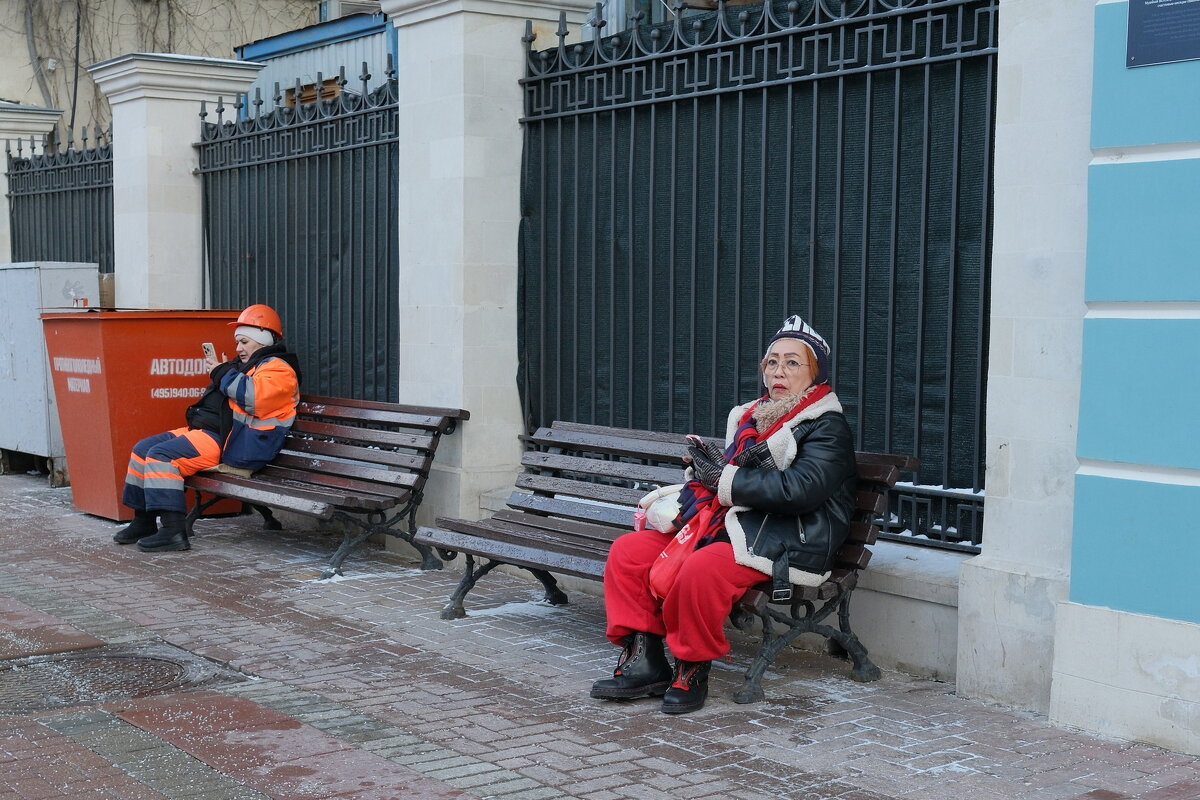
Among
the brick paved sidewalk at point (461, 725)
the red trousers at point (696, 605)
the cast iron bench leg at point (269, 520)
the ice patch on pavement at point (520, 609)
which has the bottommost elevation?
the brick paved sidewalk at point (461, 725)

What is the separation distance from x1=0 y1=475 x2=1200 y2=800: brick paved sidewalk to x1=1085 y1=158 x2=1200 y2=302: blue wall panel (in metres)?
1.49

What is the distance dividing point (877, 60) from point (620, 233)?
1880 mm

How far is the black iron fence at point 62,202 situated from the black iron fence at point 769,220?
5994mm

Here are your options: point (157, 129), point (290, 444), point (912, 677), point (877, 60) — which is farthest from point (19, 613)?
point (157, 129)

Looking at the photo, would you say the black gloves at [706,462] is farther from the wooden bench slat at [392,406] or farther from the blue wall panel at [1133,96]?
the wooden bench slat at [392,406]

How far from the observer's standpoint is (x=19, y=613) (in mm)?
6812

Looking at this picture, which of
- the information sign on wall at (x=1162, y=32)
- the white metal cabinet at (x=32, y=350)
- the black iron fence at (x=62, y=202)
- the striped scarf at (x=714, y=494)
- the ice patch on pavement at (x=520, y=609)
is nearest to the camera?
the information sign on wall at (x=1162, y=32)

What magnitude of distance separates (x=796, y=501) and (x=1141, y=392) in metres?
1.21

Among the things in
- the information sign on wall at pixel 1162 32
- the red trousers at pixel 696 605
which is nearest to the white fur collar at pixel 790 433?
the red trousers at pixel 696 605

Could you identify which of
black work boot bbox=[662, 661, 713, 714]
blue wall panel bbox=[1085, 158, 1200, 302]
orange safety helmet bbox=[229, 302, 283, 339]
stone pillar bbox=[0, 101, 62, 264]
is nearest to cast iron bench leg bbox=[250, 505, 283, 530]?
orange safety helmet bbox=[229, 302, 283, 339]

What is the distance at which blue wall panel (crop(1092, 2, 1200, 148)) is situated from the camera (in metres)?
→ 4.54

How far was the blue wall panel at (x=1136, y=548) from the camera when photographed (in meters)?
4.60

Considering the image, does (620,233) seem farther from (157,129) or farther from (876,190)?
(157,129)

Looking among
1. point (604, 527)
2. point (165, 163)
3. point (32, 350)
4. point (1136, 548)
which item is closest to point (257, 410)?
point (604, 527)
